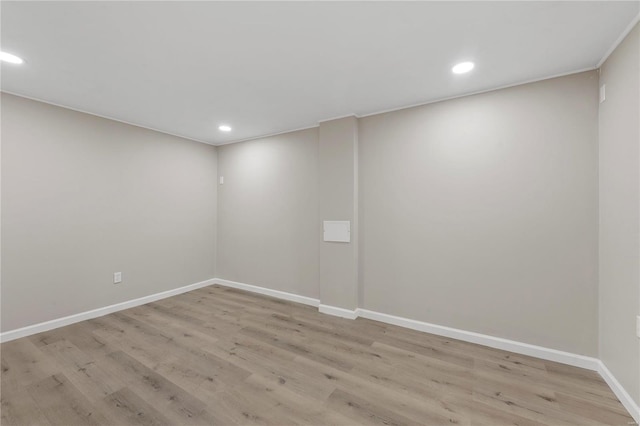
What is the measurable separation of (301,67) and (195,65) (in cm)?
88

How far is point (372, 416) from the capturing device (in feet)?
5.72

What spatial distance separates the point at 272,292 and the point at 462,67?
3703 mm

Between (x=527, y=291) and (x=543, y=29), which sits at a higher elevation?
(x=543, y=29)

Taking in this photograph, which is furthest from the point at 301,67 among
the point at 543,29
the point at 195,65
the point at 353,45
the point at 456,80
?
the point at 543,29

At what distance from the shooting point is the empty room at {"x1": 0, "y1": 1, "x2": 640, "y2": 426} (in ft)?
5.78

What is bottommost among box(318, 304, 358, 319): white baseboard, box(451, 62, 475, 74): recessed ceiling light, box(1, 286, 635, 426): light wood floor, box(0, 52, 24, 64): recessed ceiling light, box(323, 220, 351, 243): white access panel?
box(1, 286, 635, 426): light wood floor

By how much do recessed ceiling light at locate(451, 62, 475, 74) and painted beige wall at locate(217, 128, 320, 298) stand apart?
195 centimetres

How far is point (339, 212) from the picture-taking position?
345 cm

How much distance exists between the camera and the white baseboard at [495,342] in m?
2.28

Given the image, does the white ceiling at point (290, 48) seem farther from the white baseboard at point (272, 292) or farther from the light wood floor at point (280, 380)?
the white baseboard at point (272, 292)

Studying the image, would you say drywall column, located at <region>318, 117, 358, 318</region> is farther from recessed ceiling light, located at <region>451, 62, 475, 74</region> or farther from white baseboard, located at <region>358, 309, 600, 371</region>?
recessed ceiling light, located at <region>451, 62, 475, 74</region>

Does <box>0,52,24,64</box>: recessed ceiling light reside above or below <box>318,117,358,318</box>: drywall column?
above

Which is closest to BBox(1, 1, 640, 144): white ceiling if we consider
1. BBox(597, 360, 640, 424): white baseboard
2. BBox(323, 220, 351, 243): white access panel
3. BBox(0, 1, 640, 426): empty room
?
BBox(0, 1, 640, 426): empty room

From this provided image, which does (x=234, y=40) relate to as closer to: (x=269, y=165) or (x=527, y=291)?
(x=269, y=165)
